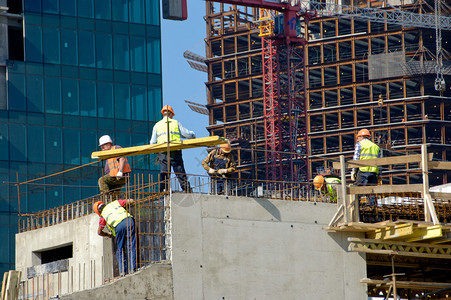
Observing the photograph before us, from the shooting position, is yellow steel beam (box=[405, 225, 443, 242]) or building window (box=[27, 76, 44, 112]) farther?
building window (box=[27, 76, 44, 112])

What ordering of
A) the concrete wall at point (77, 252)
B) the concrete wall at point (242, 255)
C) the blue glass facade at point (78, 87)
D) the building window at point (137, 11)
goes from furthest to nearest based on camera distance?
the building window at point (137, 11), the blue glass facade at point (78, 87), the concrete wall at point (77, 252), the concrete wall at point (242, 255)

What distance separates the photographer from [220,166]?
25688mm

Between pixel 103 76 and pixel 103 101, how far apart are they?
5.80 ft

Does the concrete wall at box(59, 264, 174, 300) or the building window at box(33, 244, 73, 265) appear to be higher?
the building window at box(33, 244, 73, 265)

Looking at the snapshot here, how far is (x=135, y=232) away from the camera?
77.1ft

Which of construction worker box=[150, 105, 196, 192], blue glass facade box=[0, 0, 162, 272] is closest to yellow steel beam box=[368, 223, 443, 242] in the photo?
construction worker box=[150, 105, 196, 192]

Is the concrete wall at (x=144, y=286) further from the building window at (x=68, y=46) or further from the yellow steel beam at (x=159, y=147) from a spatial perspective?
the building window at (x=68, y=46)

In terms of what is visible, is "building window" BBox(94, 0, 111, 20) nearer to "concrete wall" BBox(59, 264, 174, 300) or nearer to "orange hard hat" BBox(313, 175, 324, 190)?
"orange hard hat" BBox(313, 175, 324, 190)

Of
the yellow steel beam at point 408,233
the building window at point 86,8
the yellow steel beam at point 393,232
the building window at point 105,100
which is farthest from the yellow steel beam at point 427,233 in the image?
the building window at point 86,8

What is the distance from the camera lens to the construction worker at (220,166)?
2522cm

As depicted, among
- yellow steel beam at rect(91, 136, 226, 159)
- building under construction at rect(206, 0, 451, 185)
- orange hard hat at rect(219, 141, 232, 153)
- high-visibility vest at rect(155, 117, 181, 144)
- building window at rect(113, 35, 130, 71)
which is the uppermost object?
building under construction at rect(206, 0, 451, 185)

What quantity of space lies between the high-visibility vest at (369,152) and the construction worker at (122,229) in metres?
6.10

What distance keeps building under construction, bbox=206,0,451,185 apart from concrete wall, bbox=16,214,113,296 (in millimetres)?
100207

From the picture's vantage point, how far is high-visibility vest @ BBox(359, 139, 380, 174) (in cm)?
2623
